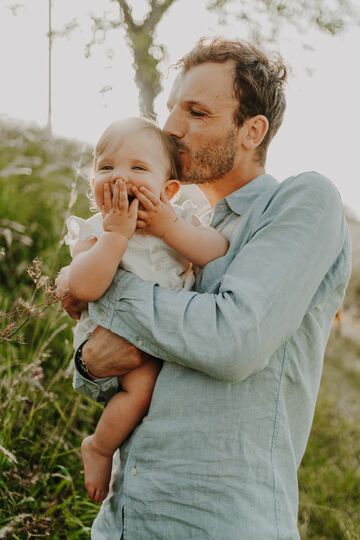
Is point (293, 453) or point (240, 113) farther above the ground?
point (240, 113)

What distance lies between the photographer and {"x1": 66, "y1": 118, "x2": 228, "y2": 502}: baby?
1875 mm

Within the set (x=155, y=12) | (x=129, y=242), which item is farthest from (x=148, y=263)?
(x=155, y=12)

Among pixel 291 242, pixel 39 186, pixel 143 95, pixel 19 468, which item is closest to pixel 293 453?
pixel 291 242

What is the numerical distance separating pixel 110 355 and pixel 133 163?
2.11 ft

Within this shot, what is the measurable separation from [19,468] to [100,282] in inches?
58.8

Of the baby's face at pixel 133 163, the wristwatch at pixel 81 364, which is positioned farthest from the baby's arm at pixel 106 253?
the wristwatch at pixel 81 364

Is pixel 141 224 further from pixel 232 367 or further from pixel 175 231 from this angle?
pixel 232 367

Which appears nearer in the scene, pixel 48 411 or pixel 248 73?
pixel 248 73

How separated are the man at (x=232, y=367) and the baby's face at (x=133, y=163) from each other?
311 millimetres

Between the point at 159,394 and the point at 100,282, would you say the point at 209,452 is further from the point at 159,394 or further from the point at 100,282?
the point at 100,282

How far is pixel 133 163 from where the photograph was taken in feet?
6.77

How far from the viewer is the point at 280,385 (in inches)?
74.3

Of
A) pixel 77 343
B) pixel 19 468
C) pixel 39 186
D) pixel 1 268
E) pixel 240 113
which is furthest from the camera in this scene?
pixel 39 186

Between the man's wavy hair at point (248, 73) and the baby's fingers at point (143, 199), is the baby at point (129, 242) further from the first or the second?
the man's wavy hair at point (248, 73)
